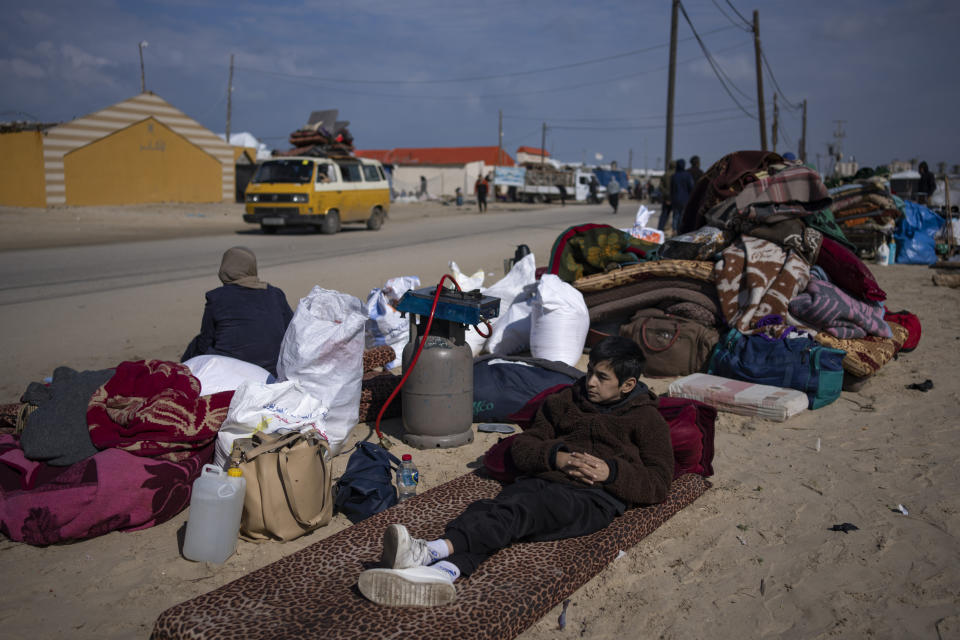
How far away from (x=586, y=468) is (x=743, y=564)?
807 mm

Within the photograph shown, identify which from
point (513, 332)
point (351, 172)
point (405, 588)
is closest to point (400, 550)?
point (405, 588)

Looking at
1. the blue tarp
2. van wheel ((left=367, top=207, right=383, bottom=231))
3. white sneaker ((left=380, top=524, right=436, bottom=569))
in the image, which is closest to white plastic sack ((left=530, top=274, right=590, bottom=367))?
white sneaker ((left=380, top=524, right=436, bottom=569))

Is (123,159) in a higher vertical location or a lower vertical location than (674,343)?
higher

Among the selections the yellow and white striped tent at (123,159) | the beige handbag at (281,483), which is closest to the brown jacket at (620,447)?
the beige handbag at (281,483)

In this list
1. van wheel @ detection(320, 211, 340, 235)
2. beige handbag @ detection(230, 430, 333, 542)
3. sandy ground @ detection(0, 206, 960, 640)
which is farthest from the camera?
van wheel @ detection(320, 211, 340, 235)

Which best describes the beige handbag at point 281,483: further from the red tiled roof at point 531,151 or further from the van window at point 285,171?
the red tiled roof at point 531,151

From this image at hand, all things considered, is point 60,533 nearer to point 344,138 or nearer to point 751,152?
point 751,152

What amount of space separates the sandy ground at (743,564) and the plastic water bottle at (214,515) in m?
0.06

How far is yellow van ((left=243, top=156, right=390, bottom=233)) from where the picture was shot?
684 inches

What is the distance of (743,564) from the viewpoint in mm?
3129

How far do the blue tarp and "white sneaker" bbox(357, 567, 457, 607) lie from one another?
1344 centimetres

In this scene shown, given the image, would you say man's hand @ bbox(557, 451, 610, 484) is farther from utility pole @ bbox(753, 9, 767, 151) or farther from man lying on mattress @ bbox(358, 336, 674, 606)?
utility pole @ bbox(753, 9, 767, 151)

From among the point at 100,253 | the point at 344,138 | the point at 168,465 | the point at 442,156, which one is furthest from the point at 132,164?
the point at 442,156

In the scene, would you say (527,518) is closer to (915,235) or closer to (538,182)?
(915,235)
